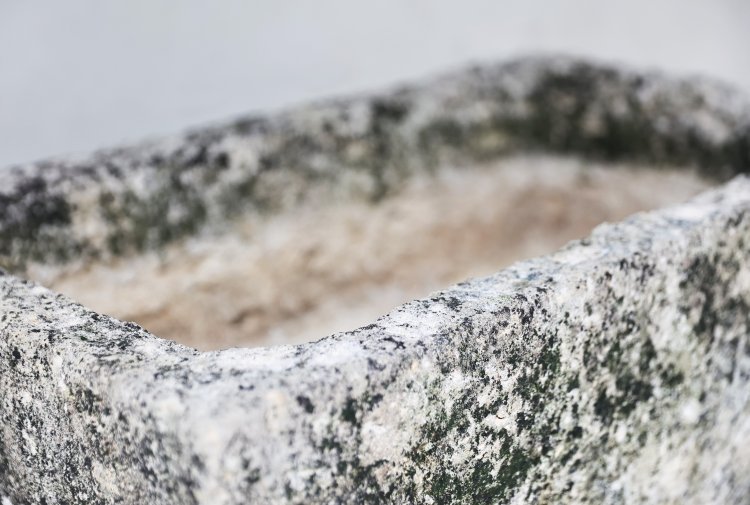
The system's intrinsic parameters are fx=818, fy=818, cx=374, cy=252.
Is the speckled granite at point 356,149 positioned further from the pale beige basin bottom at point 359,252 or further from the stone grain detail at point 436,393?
the stone grain detail at point 436,393

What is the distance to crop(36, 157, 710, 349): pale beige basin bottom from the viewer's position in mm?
1812

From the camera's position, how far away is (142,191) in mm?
1721

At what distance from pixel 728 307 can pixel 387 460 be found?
712mm

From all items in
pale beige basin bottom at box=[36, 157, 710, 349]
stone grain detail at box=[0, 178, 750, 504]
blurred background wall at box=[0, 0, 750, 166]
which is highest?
blurred background wall at box=[0, 0, 750, 166]

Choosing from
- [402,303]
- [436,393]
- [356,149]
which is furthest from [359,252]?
[436,393]

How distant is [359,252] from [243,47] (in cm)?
83

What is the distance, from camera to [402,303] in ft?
4.90

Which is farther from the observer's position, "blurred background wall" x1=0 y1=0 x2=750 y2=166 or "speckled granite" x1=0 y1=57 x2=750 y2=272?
"blurred background wall" x1=0 y1=0 x2=750 y2=166

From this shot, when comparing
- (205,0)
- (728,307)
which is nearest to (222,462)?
(728,307)

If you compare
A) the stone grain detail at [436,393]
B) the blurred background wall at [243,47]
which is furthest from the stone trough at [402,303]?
the blurred background wall at [243,47]

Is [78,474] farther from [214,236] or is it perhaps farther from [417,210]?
[417,210]

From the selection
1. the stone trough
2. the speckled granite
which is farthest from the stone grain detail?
the speckled granite

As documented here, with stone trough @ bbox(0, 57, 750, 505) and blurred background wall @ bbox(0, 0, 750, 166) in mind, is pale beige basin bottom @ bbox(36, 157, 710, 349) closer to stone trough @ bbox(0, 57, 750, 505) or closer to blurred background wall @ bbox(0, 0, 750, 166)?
stone trough @ bbox(0, 57, 750, 505)

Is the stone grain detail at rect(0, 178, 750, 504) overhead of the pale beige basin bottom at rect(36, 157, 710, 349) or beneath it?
beneath
